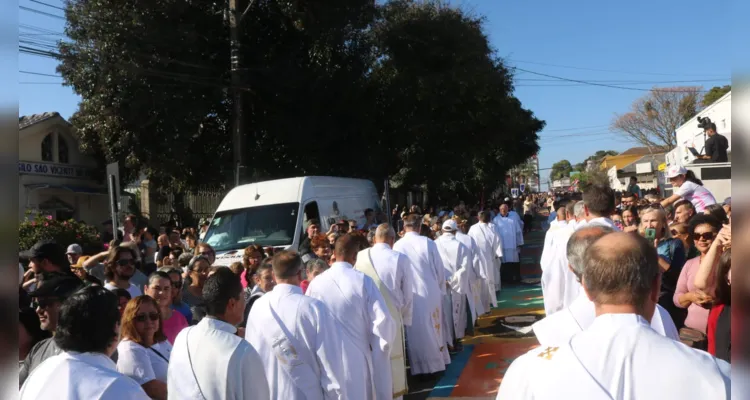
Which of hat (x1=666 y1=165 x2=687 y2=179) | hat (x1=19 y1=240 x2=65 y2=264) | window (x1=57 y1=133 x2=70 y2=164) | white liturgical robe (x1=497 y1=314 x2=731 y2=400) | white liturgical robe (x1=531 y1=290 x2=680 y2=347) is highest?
window (x1=57 y1=133 x2=70 y2=164)

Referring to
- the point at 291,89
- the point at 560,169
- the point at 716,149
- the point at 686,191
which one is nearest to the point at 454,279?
the point at 686,191

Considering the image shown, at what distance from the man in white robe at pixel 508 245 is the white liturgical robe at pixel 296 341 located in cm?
1089

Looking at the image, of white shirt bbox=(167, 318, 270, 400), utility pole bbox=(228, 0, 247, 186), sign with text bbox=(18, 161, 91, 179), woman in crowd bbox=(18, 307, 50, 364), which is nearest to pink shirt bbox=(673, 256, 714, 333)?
white shirt bbox=(167, 318, 270, 400)

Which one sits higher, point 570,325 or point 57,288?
point 57,288

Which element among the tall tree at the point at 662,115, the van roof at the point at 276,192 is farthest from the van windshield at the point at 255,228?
the tall tree at the point at 662,115

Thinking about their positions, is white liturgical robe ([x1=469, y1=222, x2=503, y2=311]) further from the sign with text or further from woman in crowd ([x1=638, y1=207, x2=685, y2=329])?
Answer: the sign with text

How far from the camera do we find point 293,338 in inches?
173

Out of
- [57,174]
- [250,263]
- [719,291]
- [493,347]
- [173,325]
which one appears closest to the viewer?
[719,291]

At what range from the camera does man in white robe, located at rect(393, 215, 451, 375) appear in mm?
7789

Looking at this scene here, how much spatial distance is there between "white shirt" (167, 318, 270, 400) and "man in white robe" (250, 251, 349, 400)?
1.06 metres

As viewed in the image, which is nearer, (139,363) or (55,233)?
(139,363)

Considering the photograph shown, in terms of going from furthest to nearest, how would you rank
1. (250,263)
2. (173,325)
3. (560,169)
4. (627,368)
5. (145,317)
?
(560,169) → (250,263) → (173,325) → (145,317) → (627,368)

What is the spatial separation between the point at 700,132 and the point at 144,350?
20.6m

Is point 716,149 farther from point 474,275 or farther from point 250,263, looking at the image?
point 250,263
